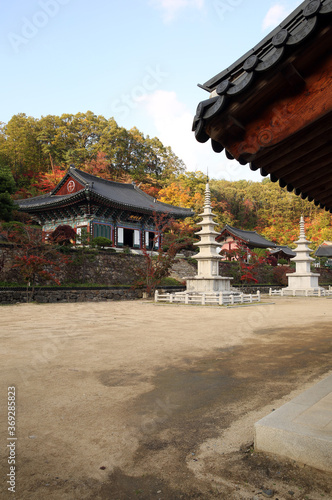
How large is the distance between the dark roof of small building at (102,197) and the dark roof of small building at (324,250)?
2834cm

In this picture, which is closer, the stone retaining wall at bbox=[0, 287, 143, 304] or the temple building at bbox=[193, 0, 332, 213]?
the temple building at bbox=[193, 0, 332, 213]

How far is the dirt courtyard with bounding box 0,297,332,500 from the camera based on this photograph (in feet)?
7.50

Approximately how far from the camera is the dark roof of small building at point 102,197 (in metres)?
25.9

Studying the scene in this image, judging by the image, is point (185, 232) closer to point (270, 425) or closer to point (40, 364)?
point (40, 364)

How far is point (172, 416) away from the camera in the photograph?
3.45 meters

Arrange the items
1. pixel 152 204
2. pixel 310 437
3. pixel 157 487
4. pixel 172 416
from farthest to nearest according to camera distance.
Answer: pixel 152 204 < pixel 172 416 < pixel 310 437 < pixel 157 487

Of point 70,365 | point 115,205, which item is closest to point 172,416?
point 70,365

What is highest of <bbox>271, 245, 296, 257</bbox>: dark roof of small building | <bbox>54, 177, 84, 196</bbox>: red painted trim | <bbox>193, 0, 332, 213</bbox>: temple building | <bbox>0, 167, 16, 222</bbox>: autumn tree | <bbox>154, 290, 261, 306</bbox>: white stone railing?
<bbox>54, 177, 84, 196</bbox>: red painted trim

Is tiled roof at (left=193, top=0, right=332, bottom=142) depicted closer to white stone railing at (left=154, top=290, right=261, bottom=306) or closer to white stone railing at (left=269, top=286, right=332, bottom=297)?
white stone railing at (left=154, top=290, right=261, bottom=306)

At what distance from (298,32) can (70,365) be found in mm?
5307

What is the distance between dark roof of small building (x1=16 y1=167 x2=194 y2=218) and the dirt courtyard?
19382mm

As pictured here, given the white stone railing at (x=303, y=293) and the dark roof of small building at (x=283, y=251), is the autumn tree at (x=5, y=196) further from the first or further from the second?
the dark roof of small building at (x=283, y=251)

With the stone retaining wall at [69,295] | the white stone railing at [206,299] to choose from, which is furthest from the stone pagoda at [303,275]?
the stone retaining wall at [69,295]

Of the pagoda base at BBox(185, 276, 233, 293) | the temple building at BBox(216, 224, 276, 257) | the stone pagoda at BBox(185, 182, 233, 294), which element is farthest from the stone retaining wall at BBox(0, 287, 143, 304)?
the temple building at BBox(216, 224, 276, 257)
